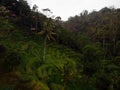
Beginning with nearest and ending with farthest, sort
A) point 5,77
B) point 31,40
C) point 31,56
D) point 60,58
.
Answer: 1. point 5,77
2. point 31,56
3. point 60,58
4. point 31,40

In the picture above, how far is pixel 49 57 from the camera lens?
185 feet

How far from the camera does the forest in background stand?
45066mm

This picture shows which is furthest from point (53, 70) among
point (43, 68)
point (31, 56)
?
point (31, 56)

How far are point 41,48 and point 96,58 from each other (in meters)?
16.3

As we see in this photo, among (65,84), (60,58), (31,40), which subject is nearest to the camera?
(65,84)

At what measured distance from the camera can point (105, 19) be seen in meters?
91.1

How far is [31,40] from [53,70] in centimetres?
1795

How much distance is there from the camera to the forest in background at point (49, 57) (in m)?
45.1

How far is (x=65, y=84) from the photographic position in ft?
155

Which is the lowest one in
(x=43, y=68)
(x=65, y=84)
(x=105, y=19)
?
(x=65, y=84)

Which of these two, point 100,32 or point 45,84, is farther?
point 100,32

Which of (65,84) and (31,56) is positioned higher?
(31,56)

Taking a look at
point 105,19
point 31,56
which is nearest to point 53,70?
point 31,56

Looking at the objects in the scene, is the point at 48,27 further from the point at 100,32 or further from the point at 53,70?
the point at 100,32
